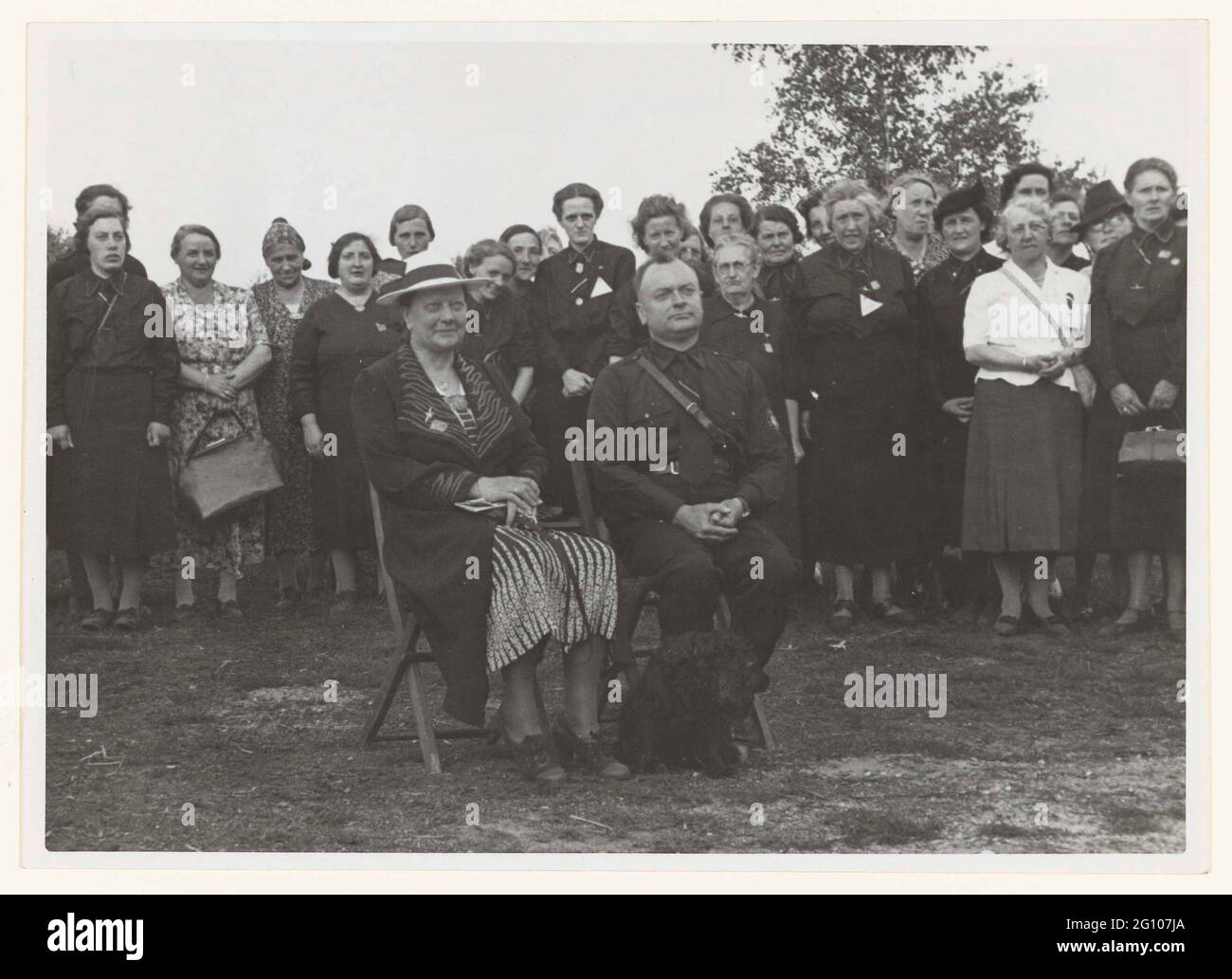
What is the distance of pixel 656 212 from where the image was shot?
315 inches

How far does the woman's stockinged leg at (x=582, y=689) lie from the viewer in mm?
7254

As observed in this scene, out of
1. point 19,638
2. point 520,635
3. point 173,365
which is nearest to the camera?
point 520,635

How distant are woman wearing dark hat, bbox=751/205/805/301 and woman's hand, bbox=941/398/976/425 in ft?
2.83

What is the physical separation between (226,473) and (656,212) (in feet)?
7.20

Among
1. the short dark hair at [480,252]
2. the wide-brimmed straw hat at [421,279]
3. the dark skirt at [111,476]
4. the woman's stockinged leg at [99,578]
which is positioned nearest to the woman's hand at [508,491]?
the wide-brimmed straw hat at [421,279]

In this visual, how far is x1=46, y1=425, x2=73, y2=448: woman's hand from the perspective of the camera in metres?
7.75

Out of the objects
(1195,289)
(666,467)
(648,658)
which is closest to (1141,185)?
(1195,289)

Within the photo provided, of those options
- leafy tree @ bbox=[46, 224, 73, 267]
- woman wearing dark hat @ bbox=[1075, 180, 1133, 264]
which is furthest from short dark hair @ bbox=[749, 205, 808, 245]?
leafy tree @ bbox=[46, 224, 73, 267]

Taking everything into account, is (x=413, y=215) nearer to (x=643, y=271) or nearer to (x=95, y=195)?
(x=643, y=271)

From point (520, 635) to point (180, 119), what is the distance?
2.62 metres

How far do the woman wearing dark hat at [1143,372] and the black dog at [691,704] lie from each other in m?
1.85

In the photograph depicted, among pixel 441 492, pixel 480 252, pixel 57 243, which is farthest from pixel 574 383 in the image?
pixel 57 243

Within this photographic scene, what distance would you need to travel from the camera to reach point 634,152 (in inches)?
310

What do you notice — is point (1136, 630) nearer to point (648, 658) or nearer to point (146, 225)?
point (648, 658)
